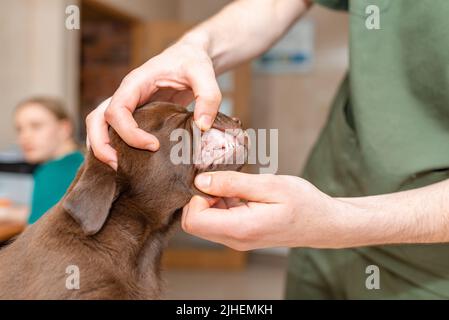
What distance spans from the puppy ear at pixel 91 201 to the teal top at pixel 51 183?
835mm

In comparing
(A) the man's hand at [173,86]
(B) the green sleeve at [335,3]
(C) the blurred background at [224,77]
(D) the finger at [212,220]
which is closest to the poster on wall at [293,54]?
(C) the blurred background at [224,77]

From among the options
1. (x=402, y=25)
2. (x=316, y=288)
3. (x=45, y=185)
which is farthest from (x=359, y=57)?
(x=45, y=185)

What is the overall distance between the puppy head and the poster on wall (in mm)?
3813

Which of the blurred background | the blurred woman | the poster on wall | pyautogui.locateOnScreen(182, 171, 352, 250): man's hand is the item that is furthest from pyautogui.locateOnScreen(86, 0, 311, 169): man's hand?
the poster on wall

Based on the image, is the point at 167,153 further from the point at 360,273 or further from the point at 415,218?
the point at 360,273

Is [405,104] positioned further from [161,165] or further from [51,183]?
[51,183]

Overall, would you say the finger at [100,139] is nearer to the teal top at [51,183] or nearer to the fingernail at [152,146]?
the fingernail at [152,146]

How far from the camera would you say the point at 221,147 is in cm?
80

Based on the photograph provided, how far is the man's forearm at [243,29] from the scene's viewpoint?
1.07 m

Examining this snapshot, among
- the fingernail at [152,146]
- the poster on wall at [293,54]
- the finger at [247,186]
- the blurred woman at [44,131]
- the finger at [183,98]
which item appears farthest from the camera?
the poster on wall at [293,54]

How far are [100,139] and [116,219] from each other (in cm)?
14

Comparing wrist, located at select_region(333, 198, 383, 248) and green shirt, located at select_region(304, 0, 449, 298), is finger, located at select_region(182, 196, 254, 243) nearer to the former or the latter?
wrist, located at select_region(333, 198, 383, 248)

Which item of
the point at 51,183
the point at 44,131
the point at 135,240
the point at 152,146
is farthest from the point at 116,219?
the point at 44,131
